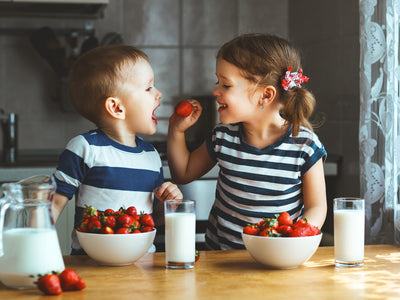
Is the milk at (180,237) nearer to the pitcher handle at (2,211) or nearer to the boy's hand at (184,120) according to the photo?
the pitcher handle at (2,211)

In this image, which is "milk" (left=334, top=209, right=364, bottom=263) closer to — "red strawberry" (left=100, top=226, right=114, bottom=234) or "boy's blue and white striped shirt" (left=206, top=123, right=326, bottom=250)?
"boy's blue and white striped shirt" (left=206, top=123, right=326, bottom=250)

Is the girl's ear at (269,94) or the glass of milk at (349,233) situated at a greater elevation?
the girl's ear at (269,94)

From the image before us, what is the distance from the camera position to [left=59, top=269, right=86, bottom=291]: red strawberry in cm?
101

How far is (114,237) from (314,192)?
0.59m

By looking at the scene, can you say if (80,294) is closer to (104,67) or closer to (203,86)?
(104,67)

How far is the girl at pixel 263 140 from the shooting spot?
1.54m

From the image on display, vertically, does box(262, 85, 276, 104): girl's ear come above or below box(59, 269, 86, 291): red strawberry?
above

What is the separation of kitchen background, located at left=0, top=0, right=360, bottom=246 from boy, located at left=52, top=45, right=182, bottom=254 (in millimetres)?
1242

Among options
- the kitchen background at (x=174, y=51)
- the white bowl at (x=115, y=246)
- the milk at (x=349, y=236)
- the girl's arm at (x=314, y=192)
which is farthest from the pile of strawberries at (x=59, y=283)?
the kitchen background at (x=174, y=51)

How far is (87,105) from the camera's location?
1.50 meters

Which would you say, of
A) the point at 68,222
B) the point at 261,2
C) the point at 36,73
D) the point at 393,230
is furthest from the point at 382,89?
the point at 36,73

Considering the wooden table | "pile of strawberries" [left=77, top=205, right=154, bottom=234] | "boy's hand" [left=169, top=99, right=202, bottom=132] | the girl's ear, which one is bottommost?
the wooden table

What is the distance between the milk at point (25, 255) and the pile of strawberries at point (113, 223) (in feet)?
0.46

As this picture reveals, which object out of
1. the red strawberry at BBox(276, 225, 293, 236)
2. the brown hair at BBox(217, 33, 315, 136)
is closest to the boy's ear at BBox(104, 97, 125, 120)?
the brown hair at BBox(217, 33, 315, 136)
